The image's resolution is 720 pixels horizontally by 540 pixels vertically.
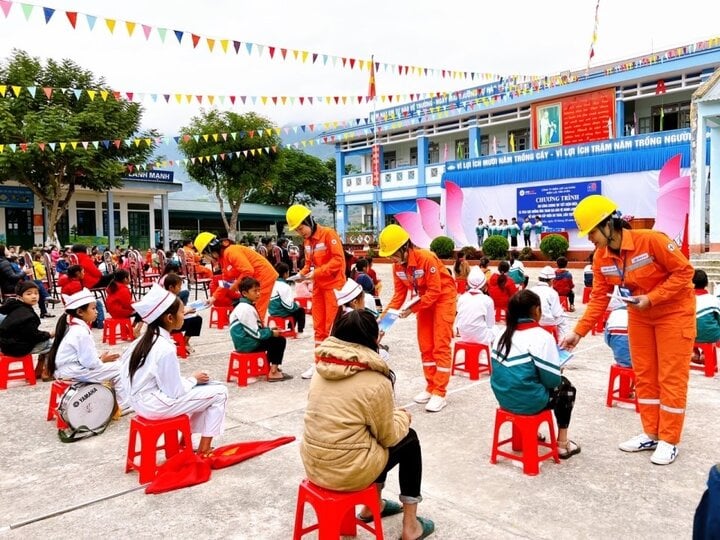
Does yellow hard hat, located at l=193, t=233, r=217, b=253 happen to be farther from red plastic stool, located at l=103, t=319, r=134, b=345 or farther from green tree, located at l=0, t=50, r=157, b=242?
green tree, located at l=0, t=50, r=157, b=242

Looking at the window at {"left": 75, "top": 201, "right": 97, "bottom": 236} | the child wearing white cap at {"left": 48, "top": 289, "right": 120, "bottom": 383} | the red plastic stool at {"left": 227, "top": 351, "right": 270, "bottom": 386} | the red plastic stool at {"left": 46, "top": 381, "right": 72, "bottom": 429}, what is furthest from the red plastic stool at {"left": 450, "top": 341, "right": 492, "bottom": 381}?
→ the window at {"left": 75, "top": 201, "right": 97, "bottom": 236}

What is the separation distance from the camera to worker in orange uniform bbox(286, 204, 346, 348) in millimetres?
6109

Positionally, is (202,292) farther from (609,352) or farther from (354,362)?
(354,362)

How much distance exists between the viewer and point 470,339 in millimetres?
5992

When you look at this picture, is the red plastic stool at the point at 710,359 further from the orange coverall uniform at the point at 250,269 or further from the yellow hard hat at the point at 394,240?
the orange coverall uniform at the point at 250,269

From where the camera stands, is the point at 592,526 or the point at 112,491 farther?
the point at 112,491

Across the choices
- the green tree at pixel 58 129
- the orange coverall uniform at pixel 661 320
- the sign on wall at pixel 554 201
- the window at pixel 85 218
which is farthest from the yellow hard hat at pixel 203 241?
the window at pixel 85 218

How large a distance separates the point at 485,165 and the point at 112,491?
21.4 metres

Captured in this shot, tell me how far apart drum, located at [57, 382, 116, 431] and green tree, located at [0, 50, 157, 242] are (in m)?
16.1

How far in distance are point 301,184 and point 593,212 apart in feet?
139

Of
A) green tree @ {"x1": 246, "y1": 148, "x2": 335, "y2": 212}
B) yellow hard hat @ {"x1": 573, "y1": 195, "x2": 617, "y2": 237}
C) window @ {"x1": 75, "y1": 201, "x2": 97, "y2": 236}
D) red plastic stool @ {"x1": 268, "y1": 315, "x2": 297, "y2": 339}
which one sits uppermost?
green tree @ {"x1": 246, "y1": 148, "x2": 335, "y2": 212}

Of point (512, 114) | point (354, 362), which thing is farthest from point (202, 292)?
point (512, 114)

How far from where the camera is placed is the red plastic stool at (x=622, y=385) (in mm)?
4715

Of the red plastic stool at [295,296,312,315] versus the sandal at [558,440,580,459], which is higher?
the red plastic stool at [295,296,312,315]
